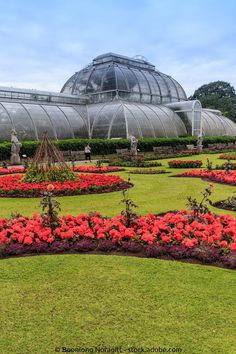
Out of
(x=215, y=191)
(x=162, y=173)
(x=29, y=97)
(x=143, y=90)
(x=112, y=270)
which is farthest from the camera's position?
(x=143, y=90)

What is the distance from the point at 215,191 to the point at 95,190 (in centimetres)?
411

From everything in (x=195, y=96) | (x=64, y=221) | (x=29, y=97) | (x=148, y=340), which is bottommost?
(x=148, y=340)

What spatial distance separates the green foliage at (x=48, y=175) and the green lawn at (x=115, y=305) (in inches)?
355

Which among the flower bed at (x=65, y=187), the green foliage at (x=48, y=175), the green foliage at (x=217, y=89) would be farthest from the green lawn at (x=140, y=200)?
the green foliage at (x=217, y=89)

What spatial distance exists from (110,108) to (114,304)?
1592 inches

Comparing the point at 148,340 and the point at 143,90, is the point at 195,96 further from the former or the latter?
the point at 148,340

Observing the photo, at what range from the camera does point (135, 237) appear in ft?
23.1

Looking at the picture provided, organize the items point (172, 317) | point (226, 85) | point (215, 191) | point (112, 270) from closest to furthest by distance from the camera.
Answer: point (172, 317) < point (112, 270) < point (215, 191) < point (226, 85)

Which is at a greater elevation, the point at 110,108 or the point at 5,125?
the point at 110,108

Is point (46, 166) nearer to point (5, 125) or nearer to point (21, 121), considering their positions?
point (5, 125)

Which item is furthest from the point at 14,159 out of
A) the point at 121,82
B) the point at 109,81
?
the point at 121,82

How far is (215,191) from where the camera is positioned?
44.0 feet

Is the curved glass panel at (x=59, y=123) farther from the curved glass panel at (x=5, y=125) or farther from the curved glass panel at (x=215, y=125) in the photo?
the curved glass panel at (x=215, y=125)

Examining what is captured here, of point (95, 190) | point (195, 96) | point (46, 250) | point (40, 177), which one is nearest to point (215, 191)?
point (95, 190)
